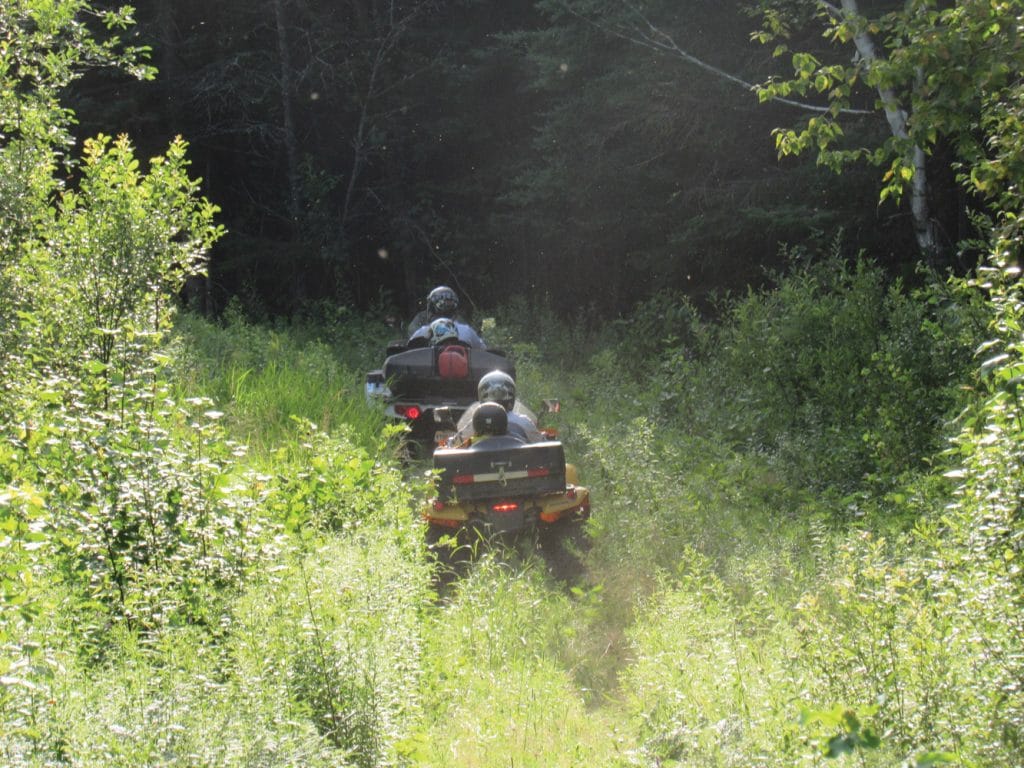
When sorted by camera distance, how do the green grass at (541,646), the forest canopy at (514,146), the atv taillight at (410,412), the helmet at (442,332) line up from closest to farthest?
the green grass at (541,646), the atv taillight at (410,412), the helmet at (442,332), the forest canopy at (514,146)

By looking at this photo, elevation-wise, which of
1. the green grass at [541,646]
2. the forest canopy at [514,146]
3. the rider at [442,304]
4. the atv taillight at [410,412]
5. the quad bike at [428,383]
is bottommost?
the green grass at [541,646]

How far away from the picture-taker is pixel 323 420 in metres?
11.9

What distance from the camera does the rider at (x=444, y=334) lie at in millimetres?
14062

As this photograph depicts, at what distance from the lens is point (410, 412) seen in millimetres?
13195

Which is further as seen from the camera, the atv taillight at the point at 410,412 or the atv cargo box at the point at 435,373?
the atv cargo box at the point at 435,373

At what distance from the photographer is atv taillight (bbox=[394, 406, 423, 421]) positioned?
1317 cm

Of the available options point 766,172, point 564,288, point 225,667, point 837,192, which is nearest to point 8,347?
point 225,667

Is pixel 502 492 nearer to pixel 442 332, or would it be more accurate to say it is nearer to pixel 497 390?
pixel 497 390

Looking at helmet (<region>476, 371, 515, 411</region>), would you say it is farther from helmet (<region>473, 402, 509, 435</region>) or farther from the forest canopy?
the forest canopy

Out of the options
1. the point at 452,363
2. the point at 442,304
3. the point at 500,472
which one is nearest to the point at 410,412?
the point at 452,363

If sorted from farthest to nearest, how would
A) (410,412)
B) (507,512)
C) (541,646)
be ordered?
(410,412) → (507,512) → (541,646)

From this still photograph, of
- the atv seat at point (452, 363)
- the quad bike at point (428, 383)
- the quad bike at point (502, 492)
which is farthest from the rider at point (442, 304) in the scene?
the quad bike at point (502, 492)

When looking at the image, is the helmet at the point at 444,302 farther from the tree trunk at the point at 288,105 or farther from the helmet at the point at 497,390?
the tree trunk at the point at 288,105

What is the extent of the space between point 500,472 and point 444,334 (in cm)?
553
